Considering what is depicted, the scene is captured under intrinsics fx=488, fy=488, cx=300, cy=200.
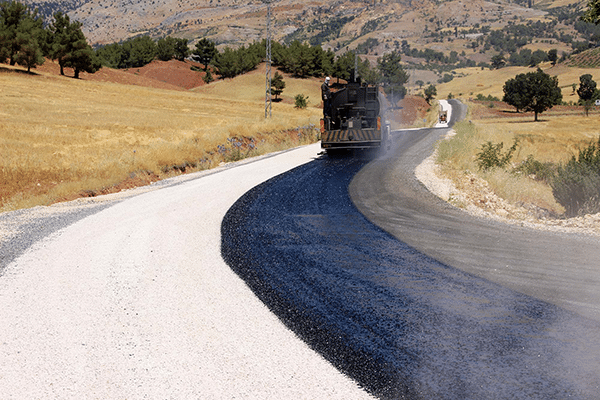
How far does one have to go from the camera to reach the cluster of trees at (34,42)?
6894 centimetres

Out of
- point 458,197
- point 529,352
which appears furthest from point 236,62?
point 529,352


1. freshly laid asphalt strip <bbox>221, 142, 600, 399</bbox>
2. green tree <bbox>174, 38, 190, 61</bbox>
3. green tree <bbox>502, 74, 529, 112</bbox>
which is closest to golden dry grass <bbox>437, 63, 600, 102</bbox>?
green tree <bbox>502, 74, 529, 112</bbox>

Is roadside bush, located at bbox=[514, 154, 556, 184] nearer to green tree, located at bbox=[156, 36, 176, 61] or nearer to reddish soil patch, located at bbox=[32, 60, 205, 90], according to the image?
reddish soil patch, located at bbox=[32, 60, 205, 90]

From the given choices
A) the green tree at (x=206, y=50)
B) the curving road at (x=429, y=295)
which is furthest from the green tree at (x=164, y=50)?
the curving road at (x=429, y=295)

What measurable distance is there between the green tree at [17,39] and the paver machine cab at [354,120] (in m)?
64.0

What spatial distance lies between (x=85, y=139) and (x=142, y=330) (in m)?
24.4

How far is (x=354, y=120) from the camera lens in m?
20.1

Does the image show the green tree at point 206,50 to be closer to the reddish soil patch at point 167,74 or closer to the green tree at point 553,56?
the reddish soil patch at point 167,74

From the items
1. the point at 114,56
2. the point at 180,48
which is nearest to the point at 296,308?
the point at 114,56

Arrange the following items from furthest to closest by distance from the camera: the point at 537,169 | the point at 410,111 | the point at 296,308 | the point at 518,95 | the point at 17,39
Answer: the point at 518,95 → the point at 410,111 → the point at 17,39 → the point at 537,169 → the point at 296,308

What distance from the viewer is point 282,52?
374 feet

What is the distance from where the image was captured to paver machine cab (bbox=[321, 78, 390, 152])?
790 inches

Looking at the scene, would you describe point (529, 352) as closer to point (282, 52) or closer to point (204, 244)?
point (204, 244)

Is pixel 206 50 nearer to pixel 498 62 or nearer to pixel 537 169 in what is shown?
pixel 498 62
